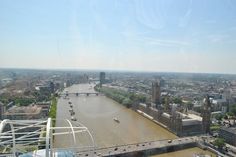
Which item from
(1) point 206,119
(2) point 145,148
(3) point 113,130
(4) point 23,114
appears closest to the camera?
(2) point 145,148

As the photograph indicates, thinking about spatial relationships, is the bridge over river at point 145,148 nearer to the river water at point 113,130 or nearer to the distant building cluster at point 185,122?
the river water at point 113,130

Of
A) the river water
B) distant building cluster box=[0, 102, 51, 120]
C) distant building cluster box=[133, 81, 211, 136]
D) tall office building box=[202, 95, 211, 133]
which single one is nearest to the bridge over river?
the river water

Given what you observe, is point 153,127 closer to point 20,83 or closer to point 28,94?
point 28,94

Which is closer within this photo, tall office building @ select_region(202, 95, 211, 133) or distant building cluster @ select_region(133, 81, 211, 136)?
distant building cluster @ select_region(133, 81, 211, 136)

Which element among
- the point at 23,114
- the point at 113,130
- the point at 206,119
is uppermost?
the point at 206,119

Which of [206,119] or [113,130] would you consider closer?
[113,130]

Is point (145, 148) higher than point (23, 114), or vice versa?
point (23, 114)

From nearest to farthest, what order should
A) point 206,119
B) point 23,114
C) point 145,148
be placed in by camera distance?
1. point 145,148
2. point 206,119
3. point 23,114

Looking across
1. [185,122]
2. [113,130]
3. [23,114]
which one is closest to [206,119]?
[185,122]

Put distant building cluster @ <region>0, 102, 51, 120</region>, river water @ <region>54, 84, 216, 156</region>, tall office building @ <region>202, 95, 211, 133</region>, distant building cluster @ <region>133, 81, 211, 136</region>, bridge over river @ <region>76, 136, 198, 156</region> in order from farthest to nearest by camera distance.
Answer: distant building cluster @ <region>0, 102, 51, 120</region> < tall office building @ <region>202, 95, 211, 133</region> < distant building cluster @ <region>133, 81, 211, 136</region> < river water @ <region>54, 84, 216, 156</region> < bridge over river @ <region>76, 136, 198, 156</region>

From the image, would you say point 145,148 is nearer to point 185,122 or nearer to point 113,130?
point 113,130

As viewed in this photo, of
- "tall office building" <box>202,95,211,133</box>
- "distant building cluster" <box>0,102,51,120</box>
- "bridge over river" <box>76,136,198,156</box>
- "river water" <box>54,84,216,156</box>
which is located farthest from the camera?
"distant building cluster" <box>0,102,51,120</box>

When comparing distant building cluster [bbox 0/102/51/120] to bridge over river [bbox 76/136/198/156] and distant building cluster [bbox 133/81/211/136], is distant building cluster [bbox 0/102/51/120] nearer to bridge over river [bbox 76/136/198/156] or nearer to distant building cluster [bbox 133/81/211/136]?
bridge over river [bbox 76/136/198/156]
